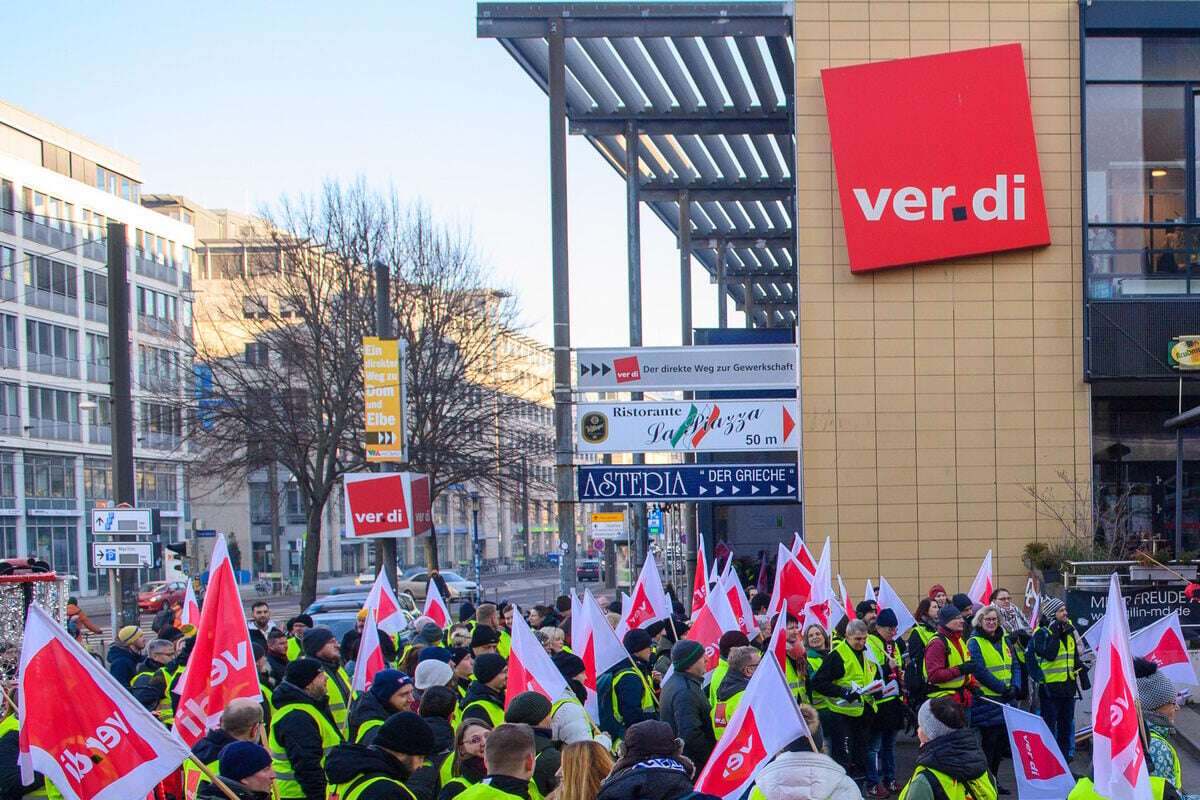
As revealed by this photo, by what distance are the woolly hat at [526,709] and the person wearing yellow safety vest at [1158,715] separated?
9.95ft

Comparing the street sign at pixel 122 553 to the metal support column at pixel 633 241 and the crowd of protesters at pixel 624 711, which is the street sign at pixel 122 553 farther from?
the metal support column at pixel 633 241

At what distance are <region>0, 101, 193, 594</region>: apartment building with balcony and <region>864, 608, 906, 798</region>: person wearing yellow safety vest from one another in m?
51.1

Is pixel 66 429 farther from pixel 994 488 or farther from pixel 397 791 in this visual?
pixel 397 791

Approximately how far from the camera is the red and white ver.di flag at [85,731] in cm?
665

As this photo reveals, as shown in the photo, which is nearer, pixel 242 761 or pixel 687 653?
pixel 242 761

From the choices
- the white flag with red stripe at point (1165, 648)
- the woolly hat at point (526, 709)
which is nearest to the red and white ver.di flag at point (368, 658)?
the woolly hat at point (526, 709)

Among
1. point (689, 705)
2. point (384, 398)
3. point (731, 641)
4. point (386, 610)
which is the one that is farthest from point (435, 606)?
point (384, 398)

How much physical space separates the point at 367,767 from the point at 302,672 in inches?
81.6

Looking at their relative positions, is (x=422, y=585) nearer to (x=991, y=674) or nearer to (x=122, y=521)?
(x=122, y=521)

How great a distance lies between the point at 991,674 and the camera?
1211 cm

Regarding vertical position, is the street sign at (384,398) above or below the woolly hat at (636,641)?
above

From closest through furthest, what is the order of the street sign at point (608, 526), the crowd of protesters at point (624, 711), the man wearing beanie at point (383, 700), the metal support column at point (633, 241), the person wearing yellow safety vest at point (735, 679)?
1. the crowd of protesters at point (624, 711)
2. the man wearing beanie at point (383, 700)
3. the person wearing yellow safety vest at point (735, 679)
4. the metal support column at point (633, 241)
5. the street sign at point (608, 526)

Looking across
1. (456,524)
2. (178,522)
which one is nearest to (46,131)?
(178,522)

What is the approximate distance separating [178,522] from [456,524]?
98.2 ft
